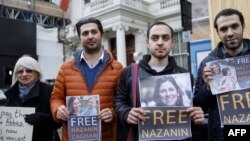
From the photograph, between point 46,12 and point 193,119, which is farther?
point 46,12

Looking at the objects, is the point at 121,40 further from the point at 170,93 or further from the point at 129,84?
the point at 170,93

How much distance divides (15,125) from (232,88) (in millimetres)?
1898

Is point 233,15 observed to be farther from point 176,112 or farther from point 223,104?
point 176,112

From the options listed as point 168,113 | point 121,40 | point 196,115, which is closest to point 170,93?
point 168,113

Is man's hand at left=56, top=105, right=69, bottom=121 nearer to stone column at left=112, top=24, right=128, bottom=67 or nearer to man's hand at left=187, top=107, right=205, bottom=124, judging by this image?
man's hand at left=187, top=107, right=205, bottom=124

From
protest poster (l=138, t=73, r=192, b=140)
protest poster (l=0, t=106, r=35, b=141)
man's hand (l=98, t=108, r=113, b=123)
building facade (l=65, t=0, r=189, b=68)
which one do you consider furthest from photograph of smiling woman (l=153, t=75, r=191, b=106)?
building facade (l=65, t=0, r=189, b=68)

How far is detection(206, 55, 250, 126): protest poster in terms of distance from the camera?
2.22m

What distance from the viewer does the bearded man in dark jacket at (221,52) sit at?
2271 millimetres

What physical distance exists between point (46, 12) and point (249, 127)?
19.0m

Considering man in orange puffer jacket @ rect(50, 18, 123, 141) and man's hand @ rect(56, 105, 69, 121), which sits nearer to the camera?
man's hand @ rect(56, 105, 69, 121)

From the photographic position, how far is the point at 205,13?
673 centimetres

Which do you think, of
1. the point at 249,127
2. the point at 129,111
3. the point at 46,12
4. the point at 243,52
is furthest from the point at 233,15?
the point at 46,12

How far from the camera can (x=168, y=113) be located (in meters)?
2.25

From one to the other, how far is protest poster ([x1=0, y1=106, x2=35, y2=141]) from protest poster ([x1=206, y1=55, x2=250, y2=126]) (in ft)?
5.30
